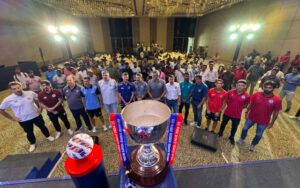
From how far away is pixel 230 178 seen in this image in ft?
4.41

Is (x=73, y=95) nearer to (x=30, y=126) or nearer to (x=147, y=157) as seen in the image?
(x=30, y=126)

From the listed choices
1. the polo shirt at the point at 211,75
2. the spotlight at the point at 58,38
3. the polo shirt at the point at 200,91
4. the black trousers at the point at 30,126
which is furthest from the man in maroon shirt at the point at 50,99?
the spotlight at the point at 58,38

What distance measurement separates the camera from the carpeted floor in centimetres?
279

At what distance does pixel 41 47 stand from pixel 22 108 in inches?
416

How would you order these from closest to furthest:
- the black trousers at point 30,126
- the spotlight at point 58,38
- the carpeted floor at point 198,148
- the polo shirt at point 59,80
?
the carpeted floor at point 198,148 → the black trousers at point 30,126 → the polo shirt at point 59,80 → the spotlight at point 58,38

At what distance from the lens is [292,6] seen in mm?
7805

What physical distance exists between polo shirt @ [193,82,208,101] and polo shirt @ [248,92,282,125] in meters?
0.98

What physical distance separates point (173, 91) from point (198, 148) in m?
1.58

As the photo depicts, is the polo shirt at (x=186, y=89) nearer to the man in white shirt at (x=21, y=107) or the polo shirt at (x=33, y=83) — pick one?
the man in white shirt at (x=21, y=107)

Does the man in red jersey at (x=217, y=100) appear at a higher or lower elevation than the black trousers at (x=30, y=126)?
higher

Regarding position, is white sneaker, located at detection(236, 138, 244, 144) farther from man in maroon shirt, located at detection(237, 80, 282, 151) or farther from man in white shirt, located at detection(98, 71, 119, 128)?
man in white shirt, located at detection(98, 71, 119, 128)

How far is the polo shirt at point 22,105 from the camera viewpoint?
8.68 feet

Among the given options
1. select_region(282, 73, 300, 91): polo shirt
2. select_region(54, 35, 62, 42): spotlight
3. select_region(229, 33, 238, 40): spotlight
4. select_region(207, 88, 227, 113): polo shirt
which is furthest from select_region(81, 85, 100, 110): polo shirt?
select_region(229, 33, 238, 40): spotlight

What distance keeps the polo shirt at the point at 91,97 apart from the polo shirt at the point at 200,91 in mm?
2600
